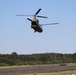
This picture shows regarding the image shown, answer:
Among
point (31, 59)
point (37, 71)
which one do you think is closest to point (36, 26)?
point (37, 71)

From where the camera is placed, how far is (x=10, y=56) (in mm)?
162750

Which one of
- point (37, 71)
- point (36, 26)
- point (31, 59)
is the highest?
point (31, 59)

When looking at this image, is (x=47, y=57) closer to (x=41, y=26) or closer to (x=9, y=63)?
(x=9, y=63)

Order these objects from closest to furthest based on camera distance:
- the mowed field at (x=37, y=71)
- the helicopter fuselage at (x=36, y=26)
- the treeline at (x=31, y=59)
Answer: the helicopter fuselage at (x=36, y=26) < the mowed field at (x=37, y=71) < the treeline at (x=31, y=59)

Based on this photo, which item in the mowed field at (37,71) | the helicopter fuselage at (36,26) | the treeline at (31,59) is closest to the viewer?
the helicopter fuselage at (36,26)

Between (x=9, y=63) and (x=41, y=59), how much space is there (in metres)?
38.2

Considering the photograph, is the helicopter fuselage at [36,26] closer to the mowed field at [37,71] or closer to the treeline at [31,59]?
the mowed field at [37,71]

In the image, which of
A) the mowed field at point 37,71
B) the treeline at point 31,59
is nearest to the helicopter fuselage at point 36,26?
the mowed field at point 37,71

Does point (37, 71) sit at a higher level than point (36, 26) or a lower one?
lower

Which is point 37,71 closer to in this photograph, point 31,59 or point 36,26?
point 36,26

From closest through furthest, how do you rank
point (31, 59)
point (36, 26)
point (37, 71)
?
point (36, 26), point (37, 71), point (31, 59)

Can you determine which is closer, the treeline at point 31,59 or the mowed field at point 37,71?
the mowed field at point 37,71

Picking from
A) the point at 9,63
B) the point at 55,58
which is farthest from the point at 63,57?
the point at 9,63

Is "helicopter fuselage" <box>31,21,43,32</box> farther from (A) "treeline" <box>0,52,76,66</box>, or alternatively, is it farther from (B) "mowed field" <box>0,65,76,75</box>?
(A) "treeline" <box>0,52,76,66</box>
